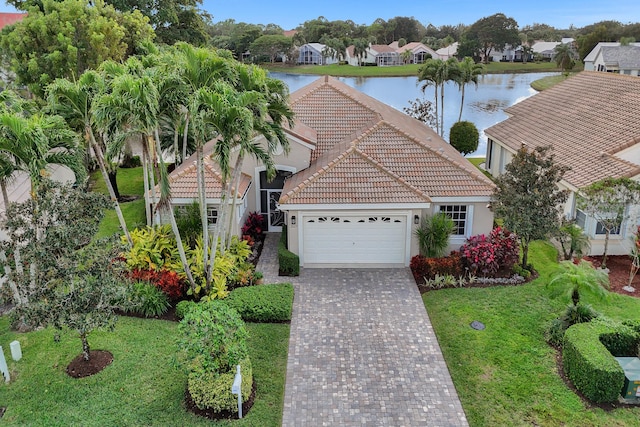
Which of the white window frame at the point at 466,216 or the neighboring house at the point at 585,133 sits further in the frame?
the neighboring house at the point at 585,133

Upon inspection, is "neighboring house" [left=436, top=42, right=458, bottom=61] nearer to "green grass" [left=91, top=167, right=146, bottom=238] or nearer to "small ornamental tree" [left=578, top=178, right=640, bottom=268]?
"green grass" [left=91, top=167, right=146, bottom=238]

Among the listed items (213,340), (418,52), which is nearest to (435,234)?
(213,340)

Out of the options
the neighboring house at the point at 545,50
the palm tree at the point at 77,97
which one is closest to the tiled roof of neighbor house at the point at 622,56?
the neighboring house at the point at 545,50

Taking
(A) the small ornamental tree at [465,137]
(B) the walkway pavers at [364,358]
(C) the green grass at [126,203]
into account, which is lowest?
(B) the walkway pavers at [364,358]

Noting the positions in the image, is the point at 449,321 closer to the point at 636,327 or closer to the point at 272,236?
the point at 636,327

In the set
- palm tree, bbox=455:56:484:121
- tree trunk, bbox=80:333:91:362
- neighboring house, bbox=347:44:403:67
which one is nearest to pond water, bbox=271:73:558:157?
palm tree, bbox=455:56:484:121

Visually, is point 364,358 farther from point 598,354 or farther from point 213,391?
point 598,354

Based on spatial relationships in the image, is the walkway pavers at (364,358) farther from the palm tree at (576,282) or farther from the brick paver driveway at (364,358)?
the palm tree at (576,282)
